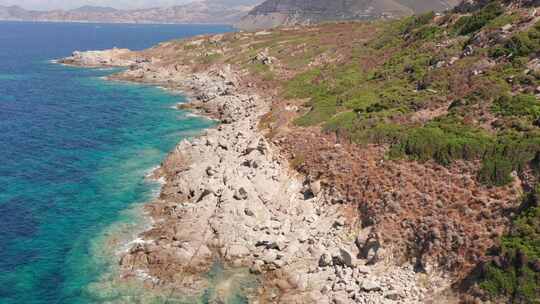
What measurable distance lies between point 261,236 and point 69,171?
30897 mm

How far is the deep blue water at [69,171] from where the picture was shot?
35628mm

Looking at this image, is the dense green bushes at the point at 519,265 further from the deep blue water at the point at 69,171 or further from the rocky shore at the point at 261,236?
the deep blue water at the point at 69,171

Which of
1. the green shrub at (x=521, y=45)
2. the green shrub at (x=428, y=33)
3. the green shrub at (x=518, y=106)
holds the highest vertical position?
the green shrub at (x=428, y=33)

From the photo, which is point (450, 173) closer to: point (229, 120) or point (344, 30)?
point (229, 120)

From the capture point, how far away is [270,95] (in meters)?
83.7

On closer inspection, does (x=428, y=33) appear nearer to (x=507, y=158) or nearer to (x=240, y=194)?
(x=507, y=158)

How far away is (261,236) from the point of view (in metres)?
38.9

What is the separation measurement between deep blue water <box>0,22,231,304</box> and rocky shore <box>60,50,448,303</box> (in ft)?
15.0

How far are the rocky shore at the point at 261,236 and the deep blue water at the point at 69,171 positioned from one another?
4579 mm

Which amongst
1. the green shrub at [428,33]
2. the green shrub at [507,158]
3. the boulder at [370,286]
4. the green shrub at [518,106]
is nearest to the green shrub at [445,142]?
the green shrub at [507,158]

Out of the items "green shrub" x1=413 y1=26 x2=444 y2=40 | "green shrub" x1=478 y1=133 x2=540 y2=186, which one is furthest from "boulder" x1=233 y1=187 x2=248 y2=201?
"green shrub" x1=413 y1=26 x2=444 y2=40

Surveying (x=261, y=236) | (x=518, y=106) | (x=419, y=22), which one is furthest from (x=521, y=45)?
(x=261, y=236)

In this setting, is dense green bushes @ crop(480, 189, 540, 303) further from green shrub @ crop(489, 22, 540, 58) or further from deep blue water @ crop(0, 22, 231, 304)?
deep blue water @ crop(0, 22, 231, 304)

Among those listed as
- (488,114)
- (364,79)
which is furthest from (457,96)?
(364,79)
